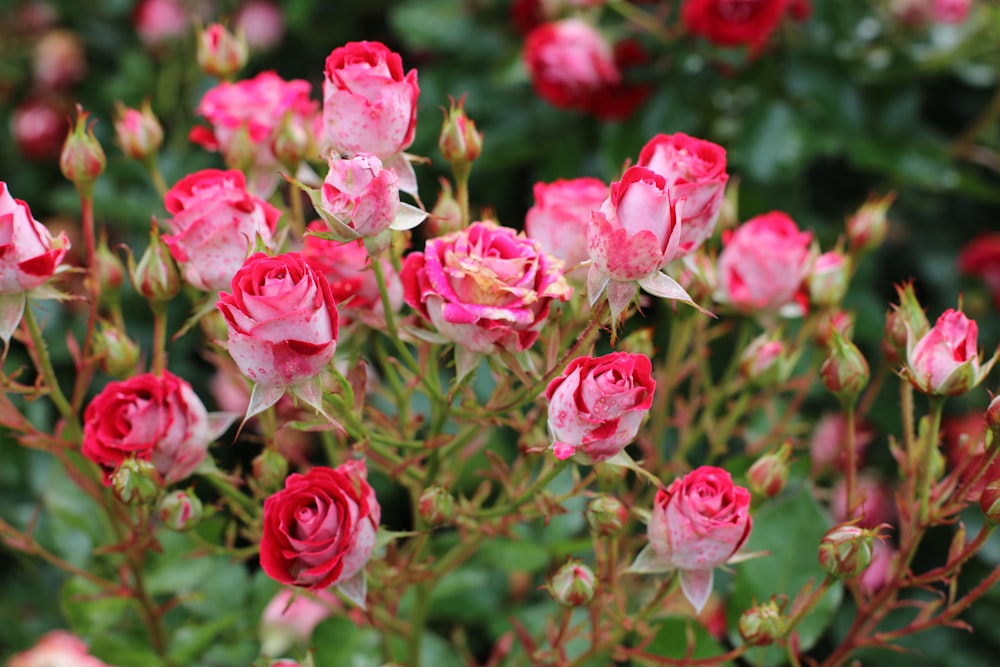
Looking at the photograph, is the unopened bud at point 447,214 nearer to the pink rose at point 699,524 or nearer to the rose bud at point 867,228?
the pink rose at point 699,524

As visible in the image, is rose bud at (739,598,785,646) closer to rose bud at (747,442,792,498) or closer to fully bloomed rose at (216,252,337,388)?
rose bud at (747,442,792,498)

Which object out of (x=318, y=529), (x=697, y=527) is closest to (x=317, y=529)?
(x=318, y=529)

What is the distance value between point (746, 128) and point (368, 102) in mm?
916

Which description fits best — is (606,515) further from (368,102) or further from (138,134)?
(138,134)

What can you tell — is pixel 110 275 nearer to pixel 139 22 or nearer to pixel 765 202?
pixel 765 202

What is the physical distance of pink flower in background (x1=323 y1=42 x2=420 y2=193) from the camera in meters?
0.68

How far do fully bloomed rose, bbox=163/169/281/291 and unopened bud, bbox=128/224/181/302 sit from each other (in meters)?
0.05

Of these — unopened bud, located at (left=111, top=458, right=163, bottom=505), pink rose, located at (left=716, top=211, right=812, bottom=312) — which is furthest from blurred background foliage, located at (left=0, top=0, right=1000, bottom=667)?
unopened bud, located at (left=111, top=458, right=163, bottom=505)

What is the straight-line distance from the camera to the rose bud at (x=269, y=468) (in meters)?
0.75

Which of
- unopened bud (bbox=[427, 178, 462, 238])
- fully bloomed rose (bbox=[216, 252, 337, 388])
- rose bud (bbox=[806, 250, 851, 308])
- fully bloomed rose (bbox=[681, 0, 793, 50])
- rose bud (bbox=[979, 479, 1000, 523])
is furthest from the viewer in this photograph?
fully bloomed rose (bbox=[681, 0, 793, 50])

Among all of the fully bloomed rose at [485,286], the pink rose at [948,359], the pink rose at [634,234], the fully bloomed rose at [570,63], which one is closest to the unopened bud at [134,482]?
the fully bloomed rose at [485,286]

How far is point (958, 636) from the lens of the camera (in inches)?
57.4

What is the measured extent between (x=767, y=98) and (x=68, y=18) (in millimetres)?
1434

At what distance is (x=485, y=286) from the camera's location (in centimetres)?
63
